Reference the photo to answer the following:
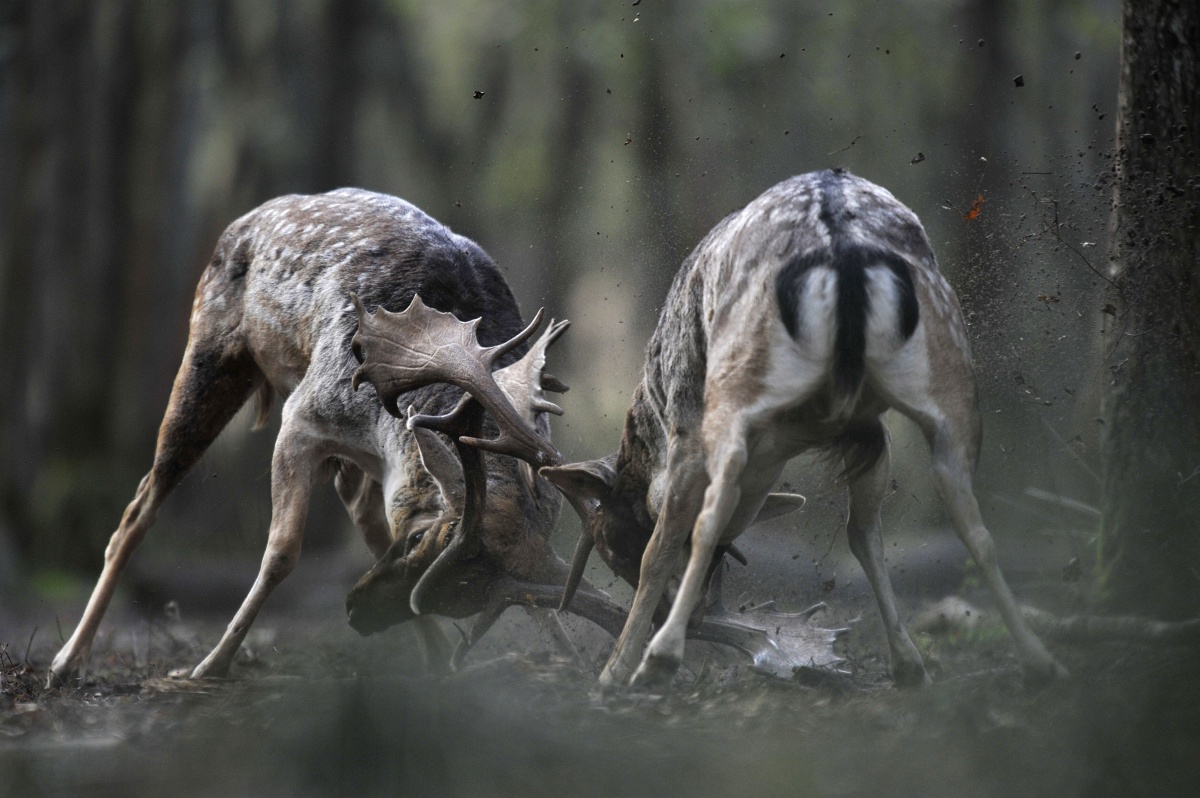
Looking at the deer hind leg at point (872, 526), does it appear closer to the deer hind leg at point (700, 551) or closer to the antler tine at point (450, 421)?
the deer hind leg at point (700, 551)

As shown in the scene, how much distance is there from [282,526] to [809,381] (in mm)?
3047

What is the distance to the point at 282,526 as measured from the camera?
5719 millimetres

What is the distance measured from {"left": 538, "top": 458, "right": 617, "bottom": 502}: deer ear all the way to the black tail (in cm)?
129

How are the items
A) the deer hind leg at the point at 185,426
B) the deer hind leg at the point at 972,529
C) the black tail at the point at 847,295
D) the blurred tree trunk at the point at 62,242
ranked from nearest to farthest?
the deer hind leg at the point at 972,529 → the black tail at the point at 847,295 → the deer hind leg at the point at 185,426 → the blurred tree trunk at the point at 62,242

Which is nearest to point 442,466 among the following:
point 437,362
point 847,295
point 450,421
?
point 450,421

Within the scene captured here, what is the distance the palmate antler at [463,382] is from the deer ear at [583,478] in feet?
0.39

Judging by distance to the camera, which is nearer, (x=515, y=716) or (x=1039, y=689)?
(x=1039, y=689)

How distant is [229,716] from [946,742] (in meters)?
→ 2.89

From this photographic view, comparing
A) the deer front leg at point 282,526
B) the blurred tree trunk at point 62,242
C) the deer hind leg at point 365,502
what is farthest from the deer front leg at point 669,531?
the blurred tree trunk at point 62,242

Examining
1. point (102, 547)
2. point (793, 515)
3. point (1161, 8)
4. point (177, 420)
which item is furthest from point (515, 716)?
point (102, 547)

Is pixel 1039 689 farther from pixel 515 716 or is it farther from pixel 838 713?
pixel 515 716

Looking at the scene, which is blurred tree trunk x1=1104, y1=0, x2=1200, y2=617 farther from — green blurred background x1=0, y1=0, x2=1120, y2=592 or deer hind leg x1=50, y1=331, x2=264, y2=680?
deer hind leg x1=50, y1=331, x2=264, y2=680

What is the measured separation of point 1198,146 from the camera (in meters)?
4.50

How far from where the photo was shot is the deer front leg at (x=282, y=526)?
5.58 m
